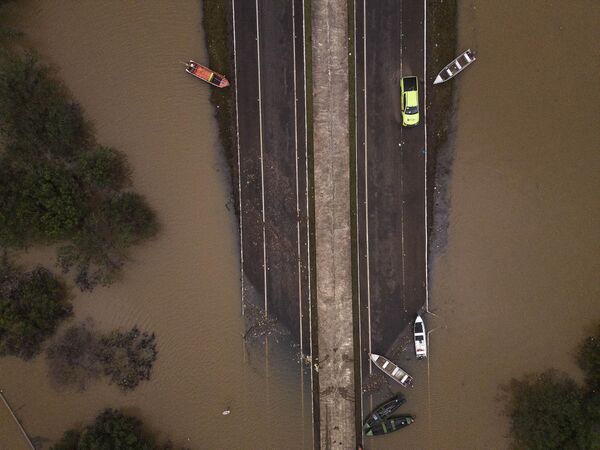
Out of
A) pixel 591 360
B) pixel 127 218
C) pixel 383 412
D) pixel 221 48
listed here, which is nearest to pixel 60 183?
pixel 127 218

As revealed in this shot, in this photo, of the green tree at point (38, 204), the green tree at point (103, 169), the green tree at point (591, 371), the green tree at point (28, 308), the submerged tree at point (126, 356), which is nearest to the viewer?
the green tree at point (38, 204)

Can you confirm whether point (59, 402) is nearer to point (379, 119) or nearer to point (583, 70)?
point (379, 119)

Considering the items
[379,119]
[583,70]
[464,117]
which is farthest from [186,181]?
[583,70]

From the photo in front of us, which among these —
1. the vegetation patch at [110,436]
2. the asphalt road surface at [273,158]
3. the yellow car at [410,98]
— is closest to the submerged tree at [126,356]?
the vegetation patch at [110,436]

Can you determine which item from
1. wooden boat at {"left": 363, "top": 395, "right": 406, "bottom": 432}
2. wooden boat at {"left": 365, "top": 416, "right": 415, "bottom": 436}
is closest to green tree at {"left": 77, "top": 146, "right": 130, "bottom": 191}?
wooden boat at {"left": 363, "top": 395, "right": 406, "bottom": 432}

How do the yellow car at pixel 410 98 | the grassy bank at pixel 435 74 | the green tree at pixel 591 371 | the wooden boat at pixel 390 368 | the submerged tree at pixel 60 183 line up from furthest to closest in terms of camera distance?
1. the wooden boat at pixel 390 368
2. the grassy bank at pixel 435 74
3. the yellow car at pixel 410 98
4. the green tree at pixel 591 371
5. the submerged tree at pixel 60 183

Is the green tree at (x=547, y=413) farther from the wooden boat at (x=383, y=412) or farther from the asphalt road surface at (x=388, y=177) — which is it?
the asphalt road surface at (x=388, y=177)

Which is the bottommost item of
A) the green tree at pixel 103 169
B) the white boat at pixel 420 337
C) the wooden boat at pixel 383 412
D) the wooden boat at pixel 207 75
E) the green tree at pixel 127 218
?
the wooden boat at pixel 383 412
